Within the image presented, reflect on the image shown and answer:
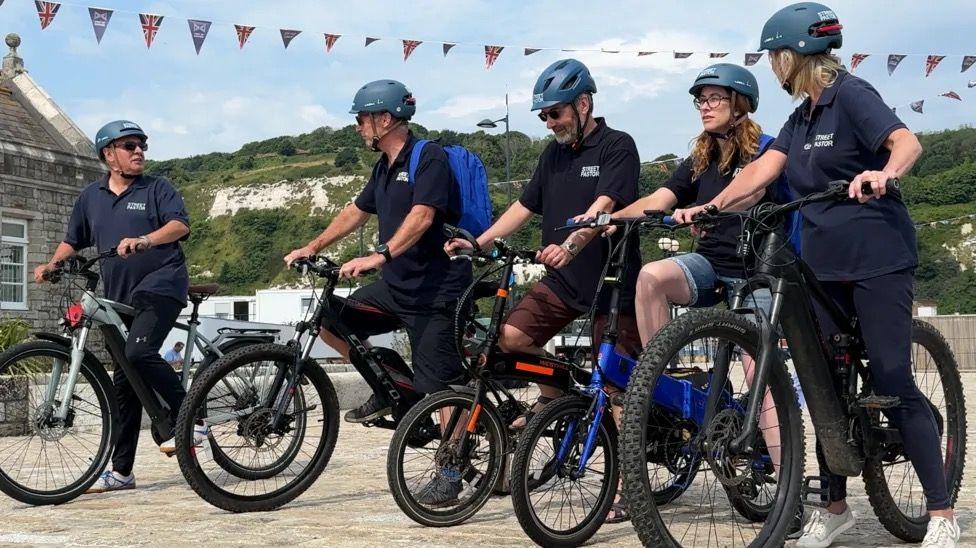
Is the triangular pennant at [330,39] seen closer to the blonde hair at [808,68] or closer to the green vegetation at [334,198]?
the blonde hair at [808,68]

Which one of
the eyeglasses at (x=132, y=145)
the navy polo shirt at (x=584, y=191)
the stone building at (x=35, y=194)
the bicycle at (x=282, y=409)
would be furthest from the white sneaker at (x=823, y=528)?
the stone building at (x=35, y=194)

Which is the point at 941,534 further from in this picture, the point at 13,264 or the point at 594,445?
the point at 13,264

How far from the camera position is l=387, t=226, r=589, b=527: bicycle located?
4672 mm

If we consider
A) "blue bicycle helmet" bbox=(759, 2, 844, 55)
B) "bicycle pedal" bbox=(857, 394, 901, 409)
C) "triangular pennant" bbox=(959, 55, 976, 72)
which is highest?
"triangular pennant" bbox=(959, 55, 976, 72)

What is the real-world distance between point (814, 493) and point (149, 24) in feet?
50.0

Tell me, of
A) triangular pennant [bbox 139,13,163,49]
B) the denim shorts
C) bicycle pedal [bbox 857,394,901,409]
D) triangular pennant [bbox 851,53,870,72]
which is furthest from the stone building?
bicycle pedal [bbox 857,394,901,409]

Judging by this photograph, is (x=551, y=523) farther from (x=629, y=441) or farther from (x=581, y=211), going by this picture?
(x=581, y=211)

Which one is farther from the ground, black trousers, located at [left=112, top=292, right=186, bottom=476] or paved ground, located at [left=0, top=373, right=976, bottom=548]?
black trousers, located at [left=112, top=292, right=186, bottom=476]

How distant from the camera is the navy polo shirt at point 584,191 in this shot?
5.09 metres

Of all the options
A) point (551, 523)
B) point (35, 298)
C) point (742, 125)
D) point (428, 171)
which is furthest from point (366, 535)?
point (35, 298)

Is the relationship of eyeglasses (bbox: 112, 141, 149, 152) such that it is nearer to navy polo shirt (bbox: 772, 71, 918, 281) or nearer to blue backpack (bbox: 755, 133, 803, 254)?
blue backpack (bbox: 755, 133, 803, 254)

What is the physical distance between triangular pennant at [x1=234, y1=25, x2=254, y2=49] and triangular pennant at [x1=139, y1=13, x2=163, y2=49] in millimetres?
1107

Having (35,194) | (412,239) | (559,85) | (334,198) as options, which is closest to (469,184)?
(412,239)

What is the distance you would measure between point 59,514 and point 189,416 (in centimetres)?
96
